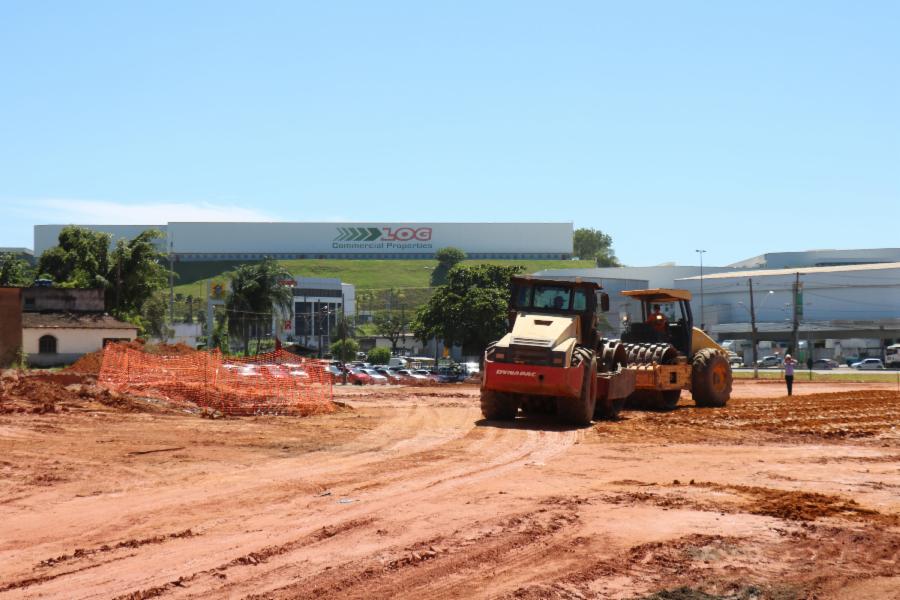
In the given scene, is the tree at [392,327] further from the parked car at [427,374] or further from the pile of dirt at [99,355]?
the pile of dirt at [99,355]

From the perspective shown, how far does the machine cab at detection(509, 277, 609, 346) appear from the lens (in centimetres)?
2408

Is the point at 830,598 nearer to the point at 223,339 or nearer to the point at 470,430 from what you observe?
the point at 470,430

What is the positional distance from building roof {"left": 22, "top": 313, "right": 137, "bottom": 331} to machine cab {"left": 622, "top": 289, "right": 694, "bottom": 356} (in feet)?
138

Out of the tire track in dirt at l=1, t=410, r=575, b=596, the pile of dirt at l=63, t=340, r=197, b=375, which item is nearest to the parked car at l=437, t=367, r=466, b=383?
the pile of dirt at l=63, t=340, r=197, b=375

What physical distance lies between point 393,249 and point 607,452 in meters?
169

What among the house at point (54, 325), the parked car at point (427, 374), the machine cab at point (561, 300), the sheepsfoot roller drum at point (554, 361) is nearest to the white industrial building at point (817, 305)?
the parked car at point (427, 374)

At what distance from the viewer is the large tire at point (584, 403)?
904 inches

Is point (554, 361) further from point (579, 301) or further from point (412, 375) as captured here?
point (412, 375)

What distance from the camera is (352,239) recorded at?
186m

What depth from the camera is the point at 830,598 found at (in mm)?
8562

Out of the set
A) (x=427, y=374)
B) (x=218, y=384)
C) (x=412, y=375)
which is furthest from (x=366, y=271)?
(x=218, y=384)

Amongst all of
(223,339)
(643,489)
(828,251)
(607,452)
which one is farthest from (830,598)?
(828,251)

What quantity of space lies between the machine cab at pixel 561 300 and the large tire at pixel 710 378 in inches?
254

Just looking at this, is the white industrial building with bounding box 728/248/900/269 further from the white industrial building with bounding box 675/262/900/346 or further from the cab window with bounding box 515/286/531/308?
the cab window with bounding box 515/286/531/308
